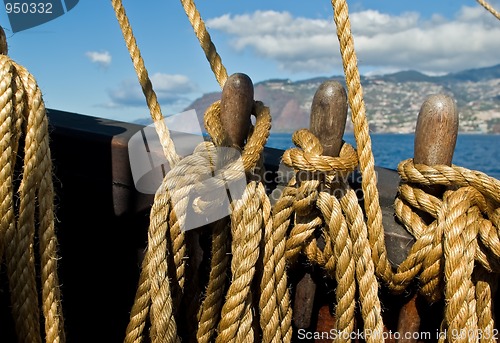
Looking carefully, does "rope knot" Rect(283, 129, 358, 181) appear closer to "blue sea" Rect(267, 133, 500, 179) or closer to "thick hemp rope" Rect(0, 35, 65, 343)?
"blue sea" Rect(267, 133, 500, 179)

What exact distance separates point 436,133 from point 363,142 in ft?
0.54

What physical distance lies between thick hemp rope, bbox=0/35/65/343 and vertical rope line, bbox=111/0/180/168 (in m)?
0.30

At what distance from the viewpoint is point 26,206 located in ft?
4.20

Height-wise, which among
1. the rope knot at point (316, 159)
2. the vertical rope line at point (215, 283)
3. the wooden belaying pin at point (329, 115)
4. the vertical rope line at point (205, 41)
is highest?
the vertical rope line at point (205, 41)

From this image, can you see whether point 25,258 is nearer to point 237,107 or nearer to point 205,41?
point 237,107

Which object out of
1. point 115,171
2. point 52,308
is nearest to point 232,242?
point 52,308

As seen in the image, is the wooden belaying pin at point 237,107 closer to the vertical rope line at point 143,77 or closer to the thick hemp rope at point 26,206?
the vertical rope line at point 143,77

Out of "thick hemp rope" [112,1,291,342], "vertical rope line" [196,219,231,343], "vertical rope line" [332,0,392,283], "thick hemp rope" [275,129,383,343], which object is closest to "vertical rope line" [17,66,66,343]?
"thick hemp rope" [112,1,291,342]

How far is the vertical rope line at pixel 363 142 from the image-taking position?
121 centimetres

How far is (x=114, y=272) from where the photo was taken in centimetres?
171

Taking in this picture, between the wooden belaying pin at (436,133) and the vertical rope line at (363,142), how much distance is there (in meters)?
0.12

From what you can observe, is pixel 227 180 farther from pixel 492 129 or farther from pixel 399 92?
pixel 399 92

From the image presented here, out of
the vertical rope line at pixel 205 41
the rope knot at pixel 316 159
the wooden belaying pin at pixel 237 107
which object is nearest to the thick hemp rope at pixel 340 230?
the rope knot at pixel 316 159

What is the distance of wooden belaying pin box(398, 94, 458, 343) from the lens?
1.18 m
